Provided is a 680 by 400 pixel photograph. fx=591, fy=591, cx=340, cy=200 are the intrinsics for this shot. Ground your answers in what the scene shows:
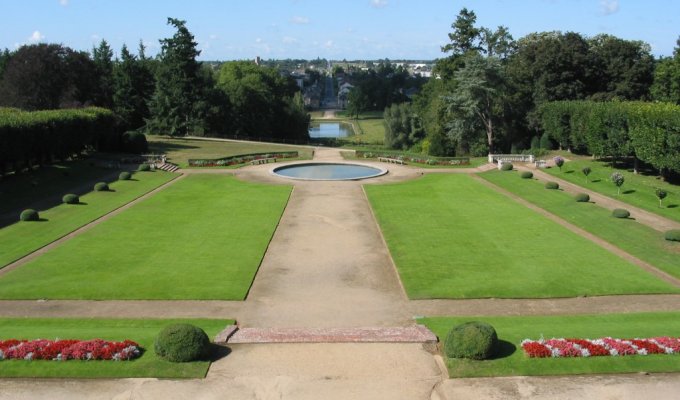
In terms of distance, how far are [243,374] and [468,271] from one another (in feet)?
52.9

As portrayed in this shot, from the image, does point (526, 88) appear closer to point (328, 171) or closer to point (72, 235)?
point (328, 171)

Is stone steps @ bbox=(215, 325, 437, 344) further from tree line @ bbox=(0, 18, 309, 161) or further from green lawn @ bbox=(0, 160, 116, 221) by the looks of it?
tree line @ bbox=(0, 18, 309, 161)

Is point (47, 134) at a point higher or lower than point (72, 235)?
higher

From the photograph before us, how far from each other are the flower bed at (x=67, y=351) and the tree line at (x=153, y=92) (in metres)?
60.0

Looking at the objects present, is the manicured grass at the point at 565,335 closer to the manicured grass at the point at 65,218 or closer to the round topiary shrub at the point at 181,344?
the round topiary shrub at the point at 181,344

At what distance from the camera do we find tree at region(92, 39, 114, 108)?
297 ft

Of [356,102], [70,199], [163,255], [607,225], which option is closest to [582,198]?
[607,225]

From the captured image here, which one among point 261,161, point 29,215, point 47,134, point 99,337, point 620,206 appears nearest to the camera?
point 99,337

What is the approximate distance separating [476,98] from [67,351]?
6654 cm

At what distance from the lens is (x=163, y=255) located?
115 ft

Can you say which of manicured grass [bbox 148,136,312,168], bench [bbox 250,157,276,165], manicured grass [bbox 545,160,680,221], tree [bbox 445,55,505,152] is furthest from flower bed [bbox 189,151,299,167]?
manicured grass [bbox 545,160,680,221]

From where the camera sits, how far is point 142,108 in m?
100

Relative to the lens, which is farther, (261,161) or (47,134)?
(261,161)

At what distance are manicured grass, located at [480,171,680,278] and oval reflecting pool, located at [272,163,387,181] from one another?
50.0ft
